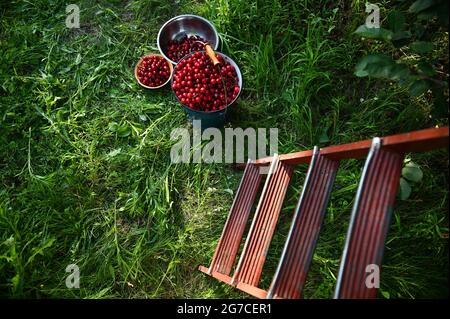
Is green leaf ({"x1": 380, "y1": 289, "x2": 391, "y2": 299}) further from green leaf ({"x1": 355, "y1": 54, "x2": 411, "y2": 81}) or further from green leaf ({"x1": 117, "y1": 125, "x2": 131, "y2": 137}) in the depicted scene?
green leaf ({"x1": 117, "y1": 125, "x2": 131, "y2": 137})

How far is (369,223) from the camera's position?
143 centimetres

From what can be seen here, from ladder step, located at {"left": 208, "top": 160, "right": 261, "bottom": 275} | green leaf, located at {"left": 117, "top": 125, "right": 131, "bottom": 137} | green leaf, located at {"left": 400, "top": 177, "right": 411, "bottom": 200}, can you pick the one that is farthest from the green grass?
green leaf, located at {"left": 400, "top": 177, "right": 411, "bottom": 200}

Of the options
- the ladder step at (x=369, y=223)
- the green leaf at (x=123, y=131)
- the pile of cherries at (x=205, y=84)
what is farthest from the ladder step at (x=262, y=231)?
the green leaf at (x=123, y=131)

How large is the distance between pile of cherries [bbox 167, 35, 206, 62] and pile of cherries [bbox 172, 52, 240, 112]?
0.30 m

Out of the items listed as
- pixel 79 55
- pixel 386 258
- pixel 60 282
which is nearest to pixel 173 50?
pixel 79 55

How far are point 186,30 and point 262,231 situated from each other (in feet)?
6.00

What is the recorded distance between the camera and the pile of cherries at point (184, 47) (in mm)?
2838

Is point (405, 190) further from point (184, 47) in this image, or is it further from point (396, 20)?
point (184, 47)

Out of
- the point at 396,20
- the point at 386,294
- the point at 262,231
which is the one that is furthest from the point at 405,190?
the point at 396,20

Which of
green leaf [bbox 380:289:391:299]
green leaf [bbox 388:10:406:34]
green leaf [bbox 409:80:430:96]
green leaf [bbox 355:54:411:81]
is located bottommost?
green leaf [bbox 380:289:391:299]

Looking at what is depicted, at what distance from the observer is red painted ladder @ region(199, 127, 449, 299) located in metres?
1.41

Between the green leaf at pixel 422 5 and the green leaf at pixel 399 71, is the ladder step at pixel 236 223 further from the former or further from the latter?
the green leaf at pixel 422 5

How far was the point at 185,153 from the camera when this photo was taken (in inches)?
106
